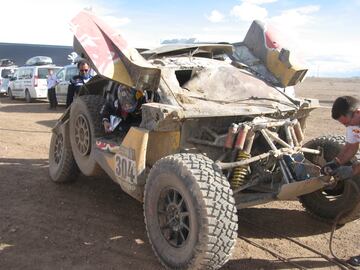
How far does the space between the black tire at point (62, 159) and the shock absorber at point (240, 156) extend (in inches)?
108

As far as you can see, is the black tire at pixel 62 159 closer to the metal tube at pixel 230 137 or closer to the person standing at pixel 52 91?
the metal tube at pixel 230 137

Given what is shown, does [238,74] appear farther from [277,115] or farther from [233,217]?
[233,217]

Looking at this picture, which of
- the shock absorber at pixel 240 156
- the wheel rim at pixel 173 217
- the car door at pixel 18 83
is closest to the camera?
the wheel rim at pixel 173 217

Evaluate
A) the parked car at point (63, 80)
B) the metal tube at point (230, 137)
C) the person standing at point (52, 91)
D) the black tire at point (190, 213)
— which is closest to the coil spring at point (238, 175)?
the metal tube at point (230, 137)

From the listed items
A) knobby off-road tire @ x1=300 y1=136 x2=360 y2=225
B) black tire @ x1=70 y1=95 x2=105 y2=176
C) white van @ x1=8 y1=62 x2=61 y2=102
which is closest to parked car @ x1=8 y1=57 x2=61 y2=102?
white van @ x1=8 y1=62 x2=61 y2=102

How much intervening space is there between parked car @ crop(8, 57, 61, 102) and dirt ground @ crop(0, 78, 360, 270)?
15.6 meters

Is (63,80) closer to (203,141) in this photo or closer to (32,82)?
(32,82)

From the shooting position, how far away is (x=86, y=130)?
19.5ft

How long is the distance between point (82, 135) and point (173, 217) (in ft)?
7.49

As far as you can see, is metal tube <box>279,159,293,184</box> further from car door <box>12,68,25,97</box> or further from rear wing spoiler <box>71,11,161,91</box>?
car door <box>12,68,25,97</box>

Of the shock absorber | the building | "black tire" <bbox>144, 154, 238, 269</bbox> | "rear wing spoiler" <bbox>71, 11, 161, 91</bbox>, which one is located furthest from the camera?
the building

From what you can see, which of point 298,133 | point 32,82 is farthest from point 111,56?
point 32,82

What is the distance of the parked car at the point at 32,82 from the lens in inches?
890

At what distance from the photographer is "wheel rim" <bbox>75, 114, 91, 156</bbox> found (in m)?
5.94
